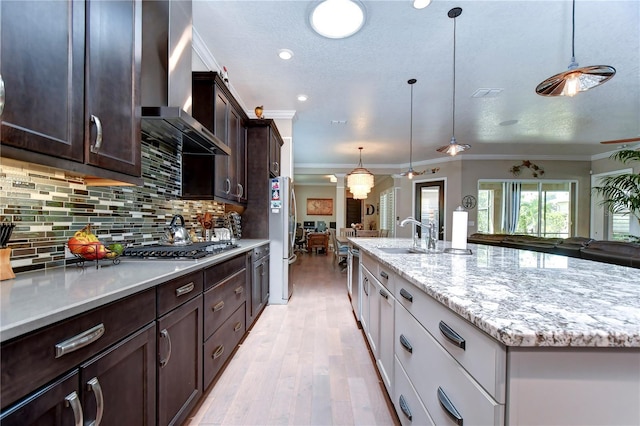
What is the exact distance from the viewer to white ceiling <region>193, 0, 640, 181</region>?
2.03m

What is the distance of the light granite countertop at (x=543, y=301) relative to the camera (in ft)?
1.83

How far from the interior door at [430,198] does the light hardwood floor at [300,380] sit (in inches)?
204

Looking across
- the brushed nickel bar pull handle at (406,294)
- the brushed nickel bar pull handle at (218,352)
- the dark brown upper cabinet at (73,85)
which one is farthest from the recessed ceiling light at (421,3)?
the brushed nickel bar pull handle at (218,352)

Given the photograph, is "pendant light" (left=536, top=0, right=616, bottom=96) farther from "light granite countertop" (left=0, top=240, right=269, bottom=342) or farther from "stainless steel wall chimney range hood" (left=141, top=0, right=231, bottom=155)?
"light granite countertop" (left=0, top=240, right=269, bottom=342)

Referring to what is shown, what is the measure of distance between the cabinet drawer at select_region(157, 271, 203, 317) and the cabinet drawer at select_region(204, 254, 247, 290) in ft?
0.31

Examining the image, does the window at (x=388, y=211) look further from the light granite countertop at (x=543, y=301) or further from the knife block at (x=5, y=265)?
the knife block at (x=5, y=265)

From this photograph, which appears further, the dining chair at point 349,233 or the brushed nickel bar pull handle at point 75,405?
the dining chair at point 349,233

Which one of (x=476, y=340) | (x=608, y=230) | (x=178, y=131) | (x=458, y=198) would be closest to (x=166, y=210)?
(x=178, y=131)

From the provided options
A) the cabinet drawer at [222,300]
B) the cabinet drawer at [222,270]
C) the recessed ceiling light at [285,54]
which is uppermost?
the recessed ceiling light at [285,54]

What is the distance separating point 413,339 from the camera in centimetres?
113

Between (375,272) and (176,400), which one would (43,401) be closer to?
(176,400)

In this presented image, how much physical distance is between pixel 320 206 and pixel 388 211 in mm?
3105

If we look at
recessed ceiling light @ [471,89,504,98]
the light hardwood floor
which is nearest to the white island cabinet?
the light hardwood floor

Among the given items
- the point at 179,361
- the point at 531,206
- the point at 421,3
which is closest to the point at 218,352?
the point at 179,361
